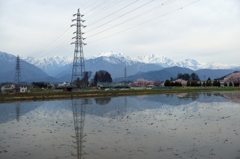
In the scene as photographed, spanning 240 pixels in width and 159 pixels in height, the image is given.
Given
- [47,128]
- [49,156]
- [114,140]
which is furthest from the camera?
[47,128]

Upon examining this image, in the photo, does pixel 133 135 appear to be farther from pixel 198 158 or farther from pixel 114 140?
pixel 198 158

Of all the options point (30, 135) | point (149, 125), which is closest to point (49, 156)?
point (30, 135)

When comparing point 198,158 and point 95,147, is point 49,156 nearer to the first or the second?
point 95,147

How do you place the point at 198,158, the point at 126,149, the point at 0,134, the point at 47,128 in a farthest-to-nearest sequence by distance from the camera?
the point at 47,128
the point at 0,134
the point at 126,149
the point at 198,158

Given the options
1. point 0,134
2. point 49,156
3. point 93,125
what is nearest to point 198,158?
point 49,156

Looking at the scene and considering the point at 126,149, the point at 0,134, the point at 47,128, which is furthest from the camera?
the point at 47,128

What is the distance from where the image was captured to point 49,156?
880cm

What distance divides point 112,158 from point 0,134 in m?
7.26

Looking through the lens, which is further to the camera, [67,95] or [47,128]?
[67,95]

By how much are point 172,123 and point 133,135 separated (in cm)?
380

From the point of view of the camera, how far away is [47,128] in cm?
1402

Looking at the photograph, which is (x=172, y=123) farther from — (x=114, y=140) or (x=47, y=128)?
(x=47, y=128)

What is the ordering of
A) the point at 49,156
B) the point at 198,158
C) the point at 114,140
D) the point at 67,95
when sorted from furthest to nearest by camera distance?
1. the point at 67,95
2. the point at 114,140
3. the point at 49,156
4. the point at 198,158

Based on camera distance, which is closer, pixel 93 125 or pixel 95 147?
pixel 95 147
